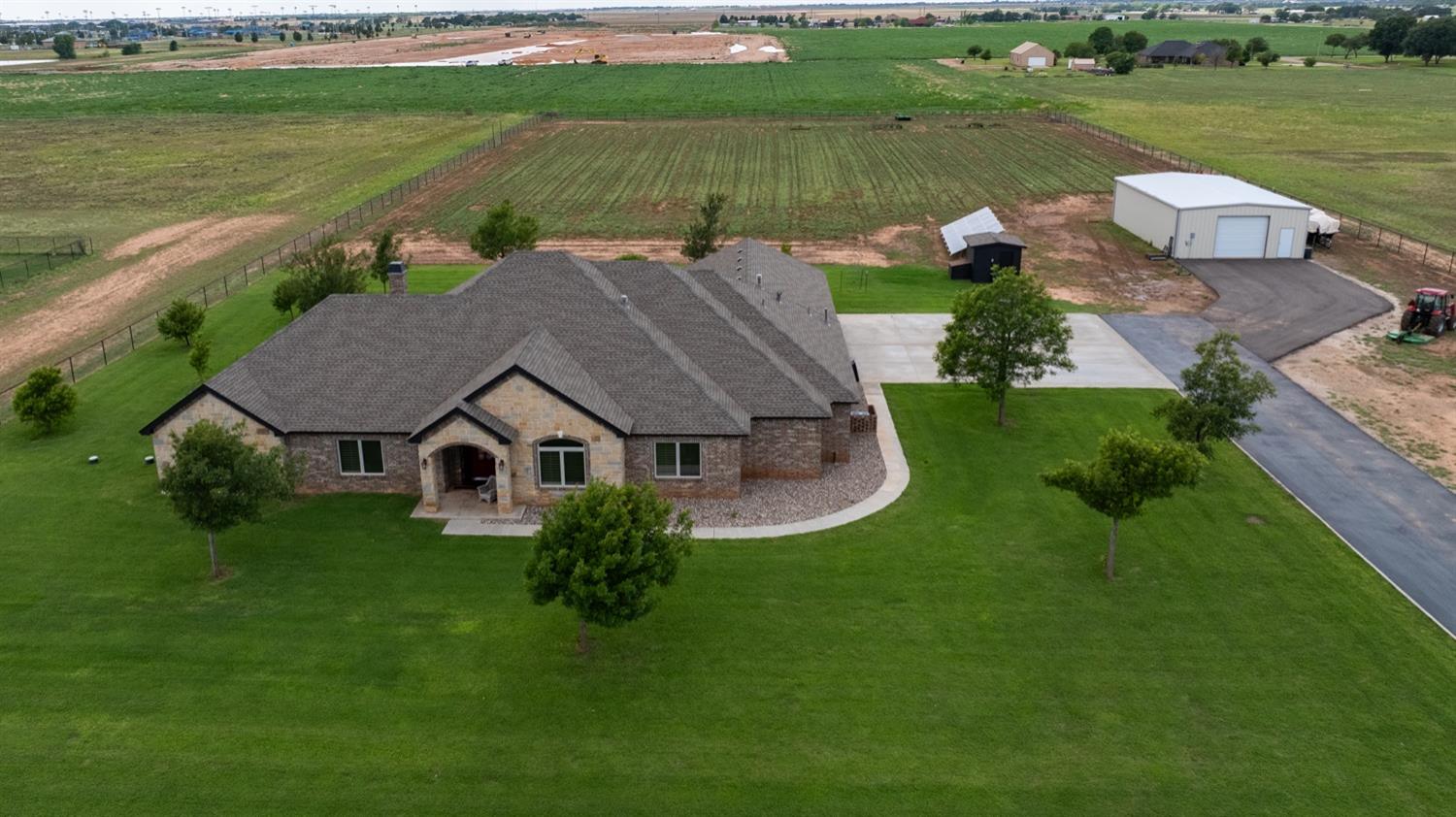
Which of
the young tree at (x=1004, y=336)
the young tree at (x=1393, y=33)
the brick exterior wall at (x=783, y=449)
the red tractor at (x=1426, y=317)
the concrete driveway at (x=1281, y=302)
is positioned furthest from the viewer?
the young tree at (x=1393, y=33)

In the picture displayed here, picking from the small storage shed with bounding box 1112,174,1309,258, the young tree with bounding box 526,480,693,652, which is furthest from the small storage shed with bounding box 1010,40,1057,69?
the young tree with bounding box 526,480,693,652

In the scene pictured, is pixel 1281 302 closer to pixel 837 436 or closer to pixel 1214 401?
pixel 1214 401

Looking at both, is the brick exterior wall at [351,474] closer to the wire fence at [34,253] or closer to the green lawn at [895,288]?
the green lawn at [895,288]

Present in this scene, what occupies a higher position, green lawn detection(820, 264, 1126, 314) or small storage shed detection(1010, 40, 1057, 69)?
small storage shed detection(1010, 40, 1057, 69)

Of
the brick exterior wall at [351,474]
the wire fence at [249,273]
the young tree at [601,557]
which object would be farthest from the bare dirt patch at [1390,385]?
the wire fence at [249,273]

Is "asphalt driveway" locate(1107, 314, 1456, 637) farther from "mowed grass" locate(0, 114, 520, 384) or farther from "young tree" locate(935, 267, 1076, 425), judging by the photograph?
"mowed grass" locate(0, 114, 520, 384)

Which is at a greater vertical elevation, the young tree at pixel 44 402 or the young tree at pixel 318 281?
the young tree at pixel 318 281

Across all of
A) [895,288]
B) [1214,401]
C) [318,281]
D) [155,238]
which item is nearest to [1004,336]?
[1214,401]
